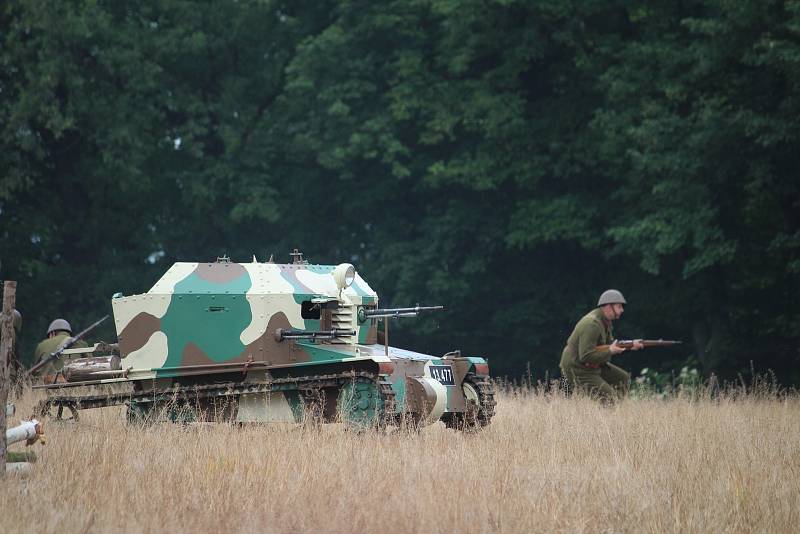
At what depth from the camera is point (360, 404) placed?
45.6ft

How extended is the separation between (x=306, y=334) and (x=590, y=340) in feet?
14.8

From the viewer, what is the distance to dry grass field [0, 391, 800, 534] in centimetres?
900

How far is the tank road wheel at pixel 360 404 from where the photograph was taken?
13727 mm

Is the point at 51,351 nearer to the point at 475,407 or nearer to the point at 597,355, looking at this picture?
the point at 475,407

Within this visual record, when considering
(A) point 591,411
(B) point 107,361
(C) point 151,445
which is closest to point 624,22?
(A) point 591,411

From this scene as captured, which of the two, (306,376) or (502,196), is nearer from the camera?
(306,376)

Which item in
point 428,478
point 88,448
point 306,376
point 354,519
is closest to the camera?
point 354,519

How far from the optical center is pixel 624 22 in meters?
30.4

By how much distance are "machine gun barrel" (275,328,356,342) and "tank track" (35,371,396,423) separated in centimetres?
48

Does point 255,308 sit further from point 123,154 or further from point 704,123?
point 123,154

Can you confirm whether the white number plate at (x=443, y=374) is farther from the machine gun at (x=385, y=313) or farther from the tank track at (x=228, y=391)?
the tank track at (x=228, y=391)

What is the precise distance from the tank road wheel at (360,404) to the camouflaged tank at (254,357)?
93mm

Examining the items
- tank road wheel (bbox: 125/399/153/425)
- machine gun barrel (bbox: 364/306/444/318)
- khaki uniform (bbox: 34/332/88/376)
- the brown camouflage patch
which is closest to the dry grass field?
tank road wheel (bbox: 125/399/153/425)

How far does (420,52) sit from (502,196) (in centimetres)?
385
